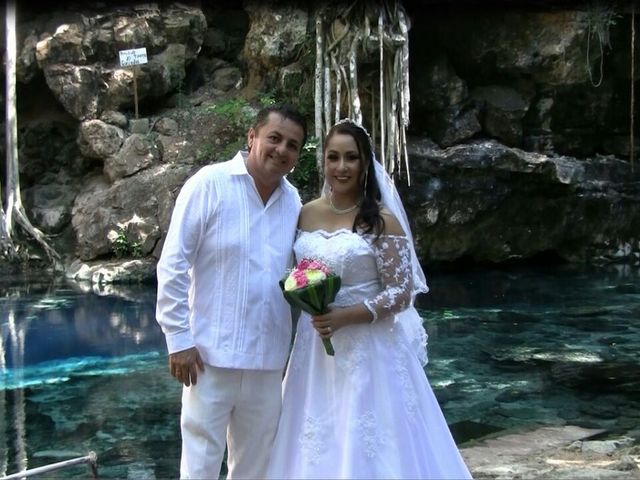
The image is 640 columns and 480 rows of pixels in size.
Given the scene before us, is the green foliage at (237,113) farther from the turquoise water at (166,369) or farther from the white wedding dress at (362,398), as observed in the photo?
the white wedding dress at (362,398)

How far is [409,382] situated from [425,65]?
380 inches

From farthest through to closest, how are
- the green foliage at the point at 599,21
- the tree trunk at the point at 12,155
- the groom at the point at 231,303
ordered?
1. the tree trunk at the point at 12,155
2. the green foliage at the point at 599,21
3. the groom at the point at 231,303

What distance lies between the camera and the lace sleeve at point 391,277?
271 cm

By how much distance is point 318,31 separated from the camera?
35.1 feet

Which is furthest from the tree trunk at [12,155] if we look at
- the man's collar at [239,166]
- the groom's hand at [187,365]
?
the groom's hand at [187,365]

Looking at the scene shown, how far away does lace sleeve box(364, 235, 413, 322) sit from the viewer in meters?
2.71

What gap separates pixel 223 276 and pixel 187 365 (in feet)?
1.04

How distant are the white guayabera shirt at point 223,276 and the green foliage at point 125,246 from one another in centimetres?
873

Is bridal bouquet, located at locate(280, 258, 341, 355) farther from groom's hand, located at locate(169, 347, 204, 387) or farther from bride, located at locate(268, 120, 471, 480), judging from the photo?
groom's hand, located at locate(169, 347, 204, 387)

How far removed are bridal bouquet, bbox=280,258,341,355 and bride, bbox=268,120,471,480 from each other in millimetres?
75

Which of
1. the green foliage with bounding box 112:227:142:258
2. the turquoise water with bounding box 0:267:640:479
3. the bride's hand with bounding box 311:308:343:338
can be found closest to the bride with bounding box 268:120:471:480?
the bride's hand with bounding box 311:308:343:338

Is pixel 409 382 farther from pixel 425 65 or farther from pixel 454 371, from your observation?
pixel 425 65

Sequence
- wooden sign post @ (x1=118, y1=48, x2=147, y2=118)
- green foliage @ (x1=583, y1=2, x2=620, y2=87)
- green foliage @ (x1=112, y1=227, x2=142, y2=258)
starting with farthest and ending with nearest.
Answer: wooden sign post @ (x1=118, y1=48, x2=147, y2=118) → green foliage @ (x1=112, y1=227, x2=142, y2=258) → green foliage @ (x1=583, y1=2, x2=620, y2=87)

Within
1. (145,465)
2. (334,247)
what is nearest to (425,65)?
(145,465)
